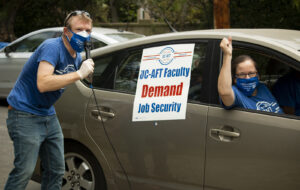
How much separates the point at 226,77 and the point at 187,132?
0.50 metres

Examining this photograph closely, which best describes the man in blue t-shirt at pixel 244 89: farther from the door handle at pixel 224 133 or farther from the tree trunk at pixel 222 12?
the tree trunk at pixel 222 12

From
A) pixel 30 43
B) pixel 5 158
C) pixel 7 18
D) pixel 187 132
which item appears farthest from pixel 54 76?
pixel 7 18

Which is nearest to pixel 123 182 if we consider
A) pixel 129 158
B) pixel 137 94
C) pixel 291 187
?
pixel 129 158

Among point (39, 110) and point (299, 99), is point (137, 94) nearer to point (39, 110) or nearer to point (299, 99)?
point (39, 110)

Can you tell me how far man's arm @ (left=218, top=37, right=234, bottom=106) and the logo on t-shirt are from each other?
25cm

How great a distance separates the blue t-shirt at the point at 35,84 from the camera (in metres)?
3.49

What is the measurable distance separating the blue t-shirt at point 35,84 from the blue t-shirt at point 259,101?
1.17 meters

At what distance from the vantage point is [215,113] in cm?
347

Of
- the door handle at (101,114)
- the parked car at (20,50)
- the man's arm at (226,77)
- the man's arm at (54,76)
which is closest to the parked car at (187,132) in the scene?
the door handle at (101,114)

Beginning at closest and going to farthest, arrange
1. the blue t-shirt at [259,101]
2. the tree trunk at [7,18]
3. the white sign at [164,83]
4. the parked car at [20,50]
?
1. the blue t-shirt at [259,101]
2. the white sign at [164,83]
3. the parked car at [20,50]
4. the tree trunk at [7,18]

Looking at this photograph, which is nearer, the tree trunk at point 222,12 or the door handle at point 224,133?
the door handle at point 224,133

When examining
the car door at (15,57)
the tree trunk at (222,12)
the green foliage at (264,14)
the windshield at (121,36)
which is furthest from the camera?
the green foliage at (264,14)

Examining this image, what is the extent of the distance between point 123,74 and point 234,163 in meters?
1.21

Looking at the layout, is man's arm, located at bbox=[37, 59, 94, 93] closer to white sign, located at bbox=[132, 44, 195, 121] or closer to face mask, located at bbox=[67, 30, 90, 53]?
face mask, located at bbox=[67, 30, 90, 53]
